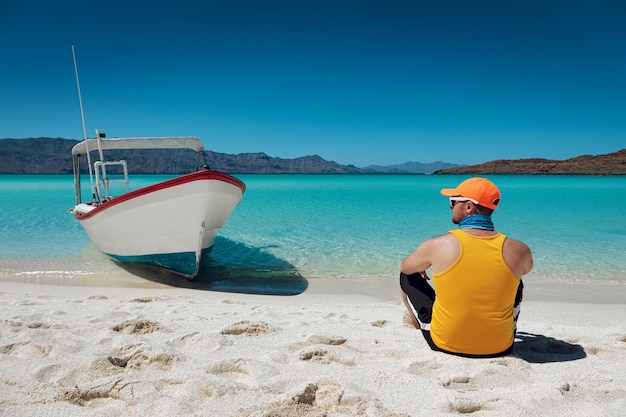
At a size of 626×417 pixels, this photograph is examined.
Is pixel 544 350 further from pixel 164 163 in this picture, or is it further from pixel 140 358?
pixel 164 163

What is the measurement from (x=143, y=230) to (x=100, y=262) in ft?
5.93

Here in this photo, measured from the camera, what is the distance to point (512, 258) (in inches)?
99.1

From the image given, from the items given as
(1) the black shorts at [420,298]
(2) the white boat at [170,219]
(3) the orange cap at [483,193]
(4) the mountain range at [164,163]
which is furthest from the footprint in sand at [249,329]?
(4) the mountain range at [164,163]

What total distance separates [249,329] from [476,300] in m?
1.87

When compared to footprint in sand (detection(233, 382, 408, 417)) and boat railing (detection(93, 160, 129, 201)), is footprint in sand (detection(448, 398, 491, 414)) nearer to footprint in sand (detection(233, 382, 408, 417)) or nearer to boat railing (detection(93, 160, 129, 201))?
footprint in sand (detection(233, 382, 408, 417))

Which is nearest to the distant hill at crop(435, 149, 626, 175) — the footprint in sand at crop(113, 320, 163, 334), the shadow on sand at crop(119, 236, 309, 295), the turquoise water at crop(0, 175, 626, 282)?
the turquoise water at crop(0, 175, 626, 282)

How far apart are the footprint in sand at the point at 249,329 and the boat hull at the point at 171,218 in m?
3.10

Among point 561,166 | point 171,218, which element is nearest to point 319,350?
point 171,218

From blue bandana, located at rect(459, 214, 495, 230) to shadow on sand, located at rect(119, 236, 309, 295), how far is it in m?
3.95

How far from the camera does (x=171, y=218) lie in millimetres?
6539

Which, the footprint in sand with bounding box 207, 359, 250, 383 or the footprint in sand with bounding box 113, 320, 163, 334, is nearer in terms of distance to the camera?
the footprint in sand with bounding box 207, 359, 250, 383

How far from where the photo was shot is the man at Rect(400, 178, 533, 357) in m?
2.52

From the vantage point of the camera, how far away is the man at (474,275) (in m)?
2.52

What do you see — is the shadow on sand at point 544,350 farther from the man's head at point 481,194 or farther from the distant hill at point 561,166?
the distant hill at point 561,166
